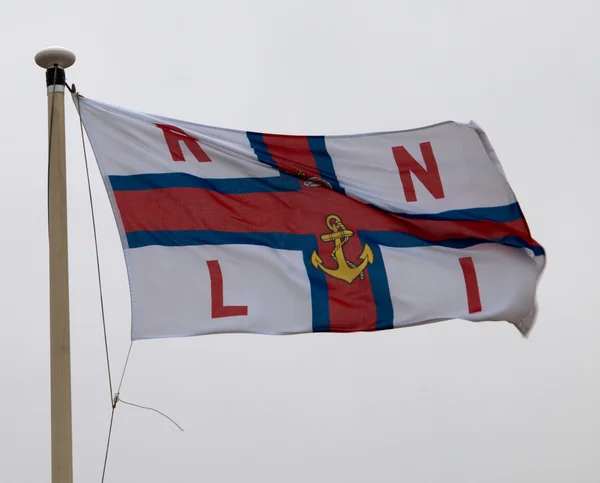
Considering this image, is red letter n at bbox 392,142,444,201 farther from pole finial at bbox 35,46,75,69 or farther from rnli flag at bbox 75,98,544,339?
pole finial at bbox 35,46,75,69

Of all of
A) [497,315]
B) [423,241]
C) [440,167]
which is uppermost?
[440,167]

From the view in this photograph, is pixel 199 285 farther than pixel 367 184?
No

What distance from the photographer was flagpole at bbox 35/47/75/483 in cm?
1153

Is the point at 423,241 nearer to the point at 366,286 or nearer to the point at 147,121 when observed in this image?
the point at 366,286

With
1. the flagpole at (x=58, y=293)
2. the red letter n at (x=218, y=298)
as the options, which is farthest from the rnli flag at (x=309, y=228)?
the flagpole at (x=58, y=293)

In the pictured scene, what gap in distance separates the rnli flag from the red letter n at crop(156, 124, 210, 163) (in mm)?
18

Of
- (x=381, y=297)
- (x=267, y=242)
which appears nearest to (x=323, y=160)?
(x=267, y=242)

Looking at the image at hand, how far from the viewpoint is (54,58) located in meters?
12.6

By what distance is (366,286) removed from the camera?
14742 millimetres

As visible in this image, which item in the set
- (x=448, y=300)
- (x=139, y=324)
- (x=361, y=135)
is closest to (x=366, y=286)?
(x=448, y=300)

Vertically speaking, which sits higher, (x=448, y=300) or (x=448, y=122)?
(x=448, y=122)

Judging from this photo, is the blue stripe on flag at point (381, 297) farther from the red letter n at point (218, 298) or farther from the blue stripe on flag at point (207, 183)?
the red letter n at point (218, 298)

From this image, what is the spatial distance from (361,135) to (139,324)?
4440 millimetres

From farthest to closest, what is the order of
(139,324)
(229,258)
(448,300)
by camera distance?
(448,300) < (229,258) < (139,324)
